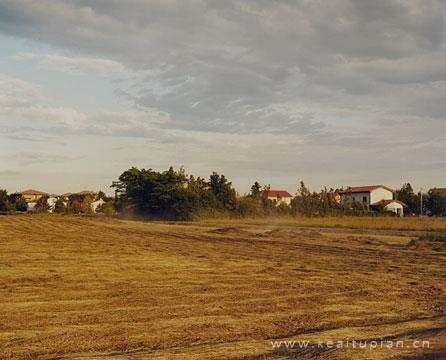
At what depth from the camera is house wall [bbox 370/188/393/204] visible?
10344 cm

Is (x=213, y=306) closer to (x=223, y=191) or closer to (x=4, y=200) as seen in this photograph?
(x=223, y=191)

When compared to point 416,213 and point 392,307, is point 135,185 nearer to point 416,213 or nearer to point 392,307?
point 416,213

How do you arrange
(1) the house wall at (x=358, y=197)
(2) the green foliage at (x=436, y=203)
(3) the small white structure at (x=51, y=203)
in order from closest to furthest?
(2) the green foliage at (x=436, y=203) < (3) the small white structure at (x=51, y=203) < (1) the house wall at (x=358, y=197)

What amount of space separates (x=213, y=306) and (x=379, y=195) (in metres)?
99.7

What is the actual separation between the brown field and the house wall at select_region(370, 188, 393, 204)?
285 ft

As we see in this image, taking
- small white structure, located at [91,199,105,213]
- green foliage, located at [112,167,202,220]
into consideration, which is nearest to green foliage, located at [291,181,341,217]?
Answer: green foliage, located at [112,167,202,220]

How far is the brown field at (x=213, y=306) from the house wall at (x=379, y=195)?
285ft

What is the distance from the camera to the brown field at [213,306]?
272 inches

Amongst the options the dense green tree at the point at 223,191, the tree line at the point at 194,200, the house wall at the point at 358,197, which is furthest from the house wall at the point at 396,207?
the dense green tree at the point at 223,191

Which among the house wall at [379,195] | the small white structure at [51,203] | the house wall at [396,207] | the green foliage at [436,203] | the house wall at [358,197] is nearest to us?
the green foliage at [436,203]

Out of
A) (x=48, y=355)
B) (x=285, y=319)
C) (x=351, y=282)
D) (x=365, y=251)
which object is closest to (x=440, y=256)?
(x=365, y=251)

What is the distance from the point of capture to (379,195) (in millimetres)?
105000

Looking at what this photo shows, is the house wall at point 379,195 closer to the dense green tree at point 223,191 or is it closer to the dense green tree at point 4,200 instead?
the dense green tree at point 223,191

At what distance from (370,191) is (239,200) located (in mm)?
41499
